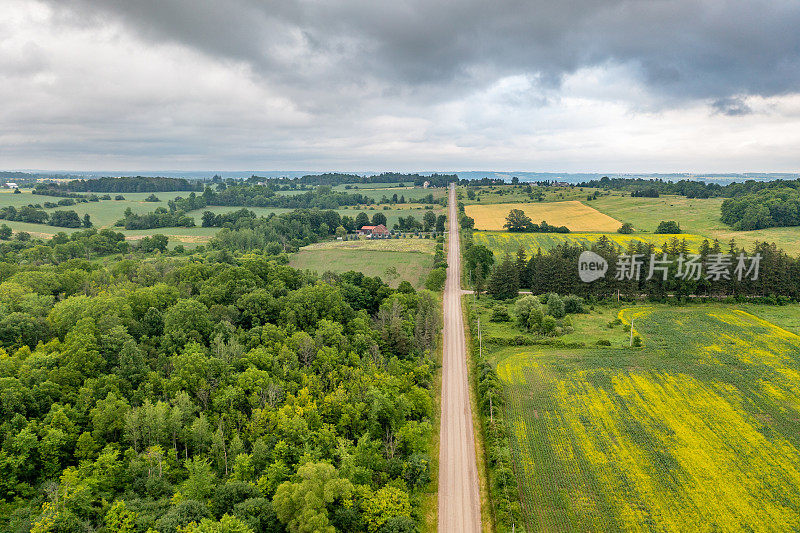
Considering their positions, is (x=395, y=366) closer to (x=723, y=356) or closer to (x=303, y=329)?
(x=303, y=329)

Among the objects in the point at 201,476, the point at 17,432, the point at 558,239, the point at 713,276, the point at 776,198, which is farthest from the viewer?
the point at 776,198

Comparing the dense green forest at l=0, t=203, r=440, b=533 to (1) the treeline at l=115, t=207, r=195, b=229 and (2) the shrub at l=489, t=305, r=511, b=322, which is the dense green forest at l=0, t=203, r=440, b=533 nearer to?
(2) the shrub at l=489, t=305, r=511, b=322

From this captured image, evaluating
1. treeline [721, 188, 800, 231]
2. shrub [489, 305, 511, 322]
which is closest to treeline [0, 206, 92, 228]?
shrub [489, 305, 511, 322]

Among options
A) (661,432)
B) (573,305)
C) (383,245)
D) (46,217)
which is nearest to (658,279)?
(573,305)

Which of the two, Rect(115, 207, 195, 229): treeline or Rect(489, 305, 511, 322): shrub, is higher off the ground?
Rect(115, 207, 195, 229): treeline

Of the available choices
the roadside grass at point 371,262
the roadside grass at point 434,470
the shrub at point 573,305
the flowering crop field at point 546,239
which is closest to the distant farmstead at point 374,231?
the roadside grass at point 371,262

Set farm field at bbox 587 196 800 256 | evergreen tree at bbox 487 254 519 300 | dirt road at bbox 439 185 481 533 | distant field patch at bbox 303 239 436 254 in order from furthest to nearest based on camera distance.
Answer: distant field patch at bbox 303 239 436 254 < farm field at bbox 587 196 800 256 < evergreen tree at bbox 487 254 519 300 < dirt road at bbox 439 185 481 533

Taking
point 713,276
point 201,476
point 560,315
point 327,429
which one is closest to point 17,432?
point 201,476
